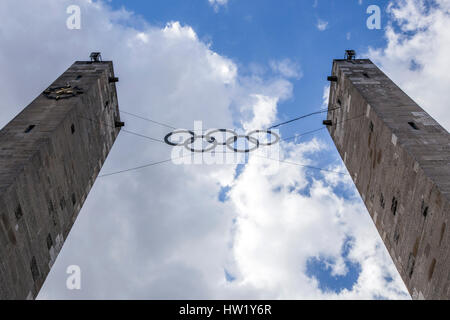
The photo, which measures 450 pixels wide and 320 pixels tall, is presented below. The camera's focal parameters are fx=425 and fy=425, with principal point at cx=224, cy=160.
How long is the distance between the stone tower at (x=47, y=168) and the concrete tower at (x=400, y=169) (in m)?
18.3

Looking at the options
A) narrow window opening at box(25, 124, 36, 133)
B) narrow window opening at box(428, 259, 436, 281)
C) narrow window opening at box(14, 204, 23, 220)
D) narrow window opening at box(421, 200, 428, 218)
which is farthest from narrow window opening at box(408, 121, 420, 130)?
narrow window opening at box(25, 124, 36, 133)

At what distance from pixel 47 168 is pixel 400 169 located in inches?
733

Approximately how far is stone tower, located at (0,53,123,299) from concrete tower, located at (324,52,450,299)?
18.3 m

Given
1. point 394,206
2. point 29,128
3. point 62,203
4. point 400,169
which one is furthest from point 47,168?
point 394,206

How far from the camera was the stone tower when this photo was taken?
19.3 m

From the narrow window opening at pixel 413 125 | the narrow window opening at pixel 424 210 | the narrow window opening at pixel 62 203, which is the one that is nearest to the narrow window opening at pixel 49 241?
the narrow window opening at pixel 62 203

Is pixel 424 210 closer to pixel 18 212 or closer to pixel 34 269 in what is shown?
pixel 18 212

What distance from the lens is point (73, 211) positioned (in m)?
27.6

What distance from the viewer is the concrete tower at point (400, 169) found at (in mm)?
18094

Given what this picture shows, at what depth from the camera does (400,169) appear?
21656 millimetres

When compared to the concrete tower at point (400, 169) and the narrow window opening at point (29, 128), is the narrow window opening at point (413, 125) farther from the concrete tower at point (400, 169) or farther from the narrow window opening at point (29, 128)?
the narrow window opening at point (29, 128)
